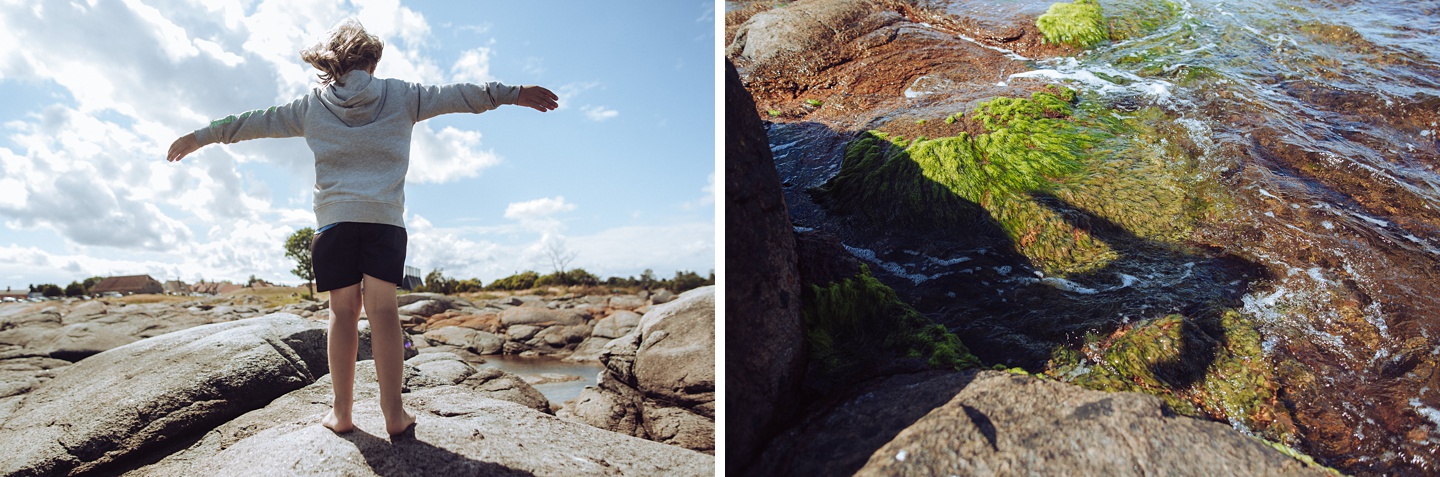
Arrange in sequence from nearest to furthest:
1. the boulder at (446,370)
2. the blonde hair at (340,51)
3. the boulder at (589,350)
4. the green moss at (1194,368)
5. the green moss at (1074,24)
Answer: the blonde hair at (340,51) < the green moss at (1194,368) < the boulder at (446,370) < the green moss at (1074,24) < the boulder at (589,350)

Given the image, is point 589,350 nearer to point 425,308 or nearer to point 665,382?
point 425,308

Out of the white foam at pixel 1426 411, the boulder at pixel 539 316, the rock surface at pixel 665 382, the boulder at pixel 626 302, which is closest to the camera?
the white foam at pixel 1426 411

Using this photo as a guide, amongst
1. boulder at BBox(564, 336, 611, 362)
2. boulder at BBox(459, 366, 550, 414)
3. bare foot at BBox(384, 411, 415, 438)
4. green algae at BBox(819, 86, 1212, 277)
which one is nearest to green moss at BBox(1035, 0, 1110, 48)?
green algae at BBox(819, 86, 1212, 277)

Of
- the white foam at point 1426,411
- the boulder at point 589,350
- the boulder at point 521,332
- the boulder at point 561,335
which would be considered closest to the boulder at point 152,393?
the white foam at point 1426,411

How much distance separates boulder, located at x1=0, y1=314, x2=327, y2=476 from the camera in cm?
223

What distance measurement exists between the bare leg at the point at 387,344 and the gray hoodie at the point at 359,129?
21 cm

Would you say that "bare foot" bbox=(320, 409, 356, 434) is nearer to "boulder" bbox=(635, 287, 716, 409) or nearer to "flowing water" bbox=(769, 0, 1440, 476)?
"boulder" bbox=(635, 287, 716, 409)

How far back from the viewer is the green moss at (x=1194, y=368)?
9.21 feet

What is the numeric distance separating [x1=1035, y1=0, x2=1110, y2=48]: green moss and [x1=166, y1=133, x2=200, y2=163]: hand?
238 inches

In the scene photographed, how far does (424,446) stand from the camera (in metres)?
2.19

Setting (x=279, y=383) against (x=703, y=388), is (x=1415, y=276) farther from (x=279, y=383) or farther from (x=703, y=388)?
(x=279, y=383)

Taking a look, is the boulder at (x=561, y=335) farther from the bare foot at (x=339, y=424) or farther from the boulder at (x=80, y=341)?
the bare foot at (x=339, y=424)

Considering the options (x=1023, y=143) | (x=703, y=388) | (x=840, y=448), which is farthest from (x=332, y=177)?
(x=1023, y=143)

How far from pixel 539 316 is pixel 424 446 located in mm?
9520
